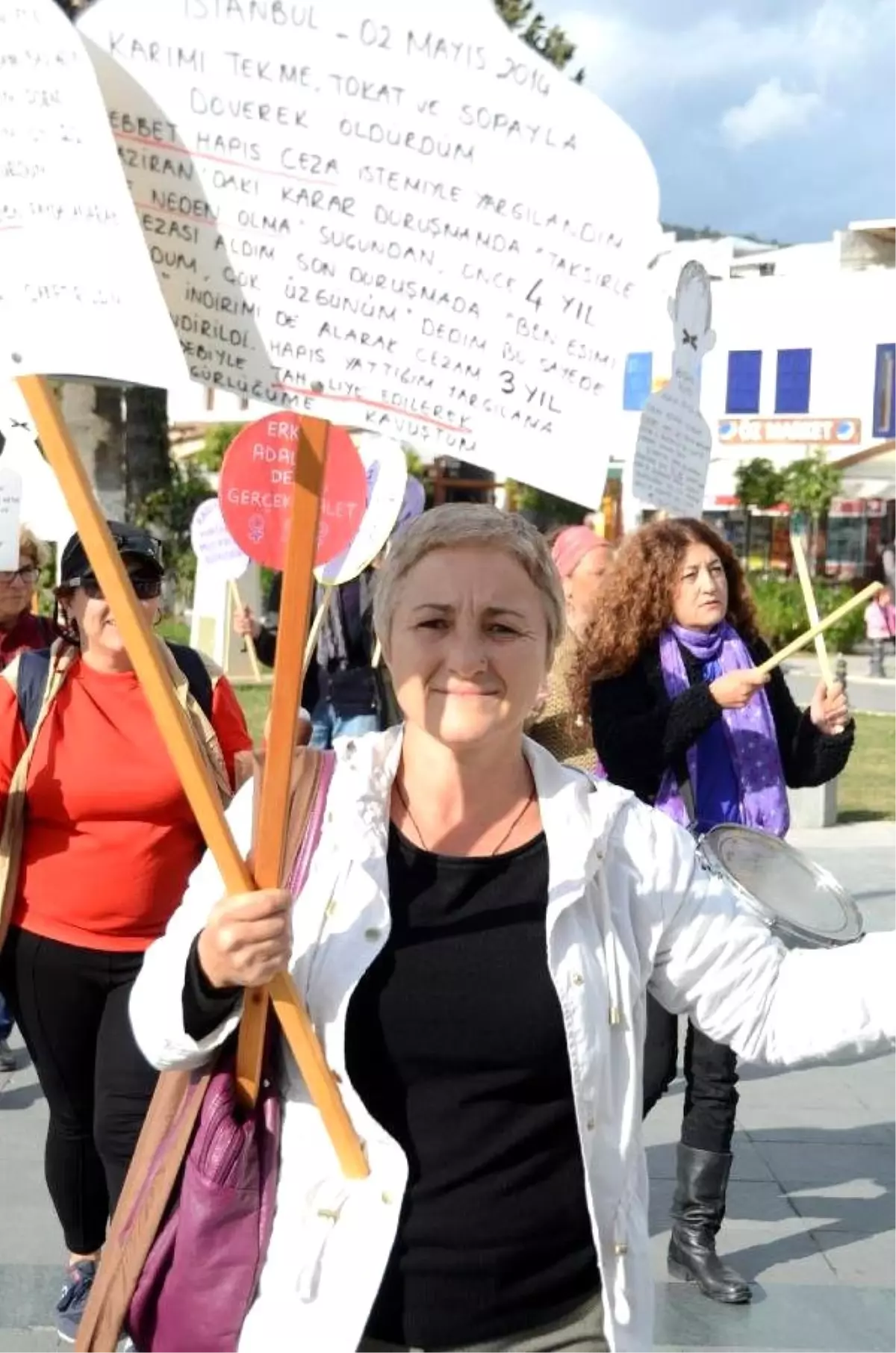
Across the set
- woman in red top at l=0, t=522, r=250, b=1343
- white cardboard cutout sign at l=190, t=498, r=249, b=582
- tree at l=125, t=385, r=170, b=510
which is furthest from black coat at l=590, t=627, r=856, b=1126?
tree at l=125, t=385, r=170, b=510

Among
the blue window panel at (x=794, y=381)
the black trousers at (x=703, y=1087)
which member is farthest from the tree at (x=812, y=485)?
the black trousers at (x=703, y=1087)

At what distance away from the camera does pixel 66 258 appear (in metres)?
1.85

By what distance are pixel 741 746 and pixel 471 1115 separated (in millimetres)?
2203

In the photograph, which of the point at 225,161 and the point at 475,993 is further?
the point at 475,993

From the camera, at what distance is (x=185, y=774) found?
1857 millimetres

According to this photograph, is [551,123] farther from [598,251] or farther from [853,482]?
[853,482]

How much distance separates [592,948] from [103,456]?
599 inches

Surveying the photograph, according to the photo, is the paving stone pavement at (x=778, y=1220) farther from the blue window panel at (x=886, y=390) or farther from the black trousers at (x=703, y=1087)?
the blue window panel at (x=886, y=390)

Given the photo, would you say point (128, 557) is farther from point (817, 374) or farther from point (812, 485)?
point (817, 374)

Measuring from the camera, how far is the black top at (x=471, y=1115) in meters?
1.95

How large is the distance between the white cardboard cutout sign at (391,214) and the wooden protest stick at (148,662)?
18 centimetres

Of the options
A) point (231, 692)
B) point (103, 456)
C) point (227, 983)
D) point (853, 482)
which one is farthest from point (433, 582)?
point (853, 482)

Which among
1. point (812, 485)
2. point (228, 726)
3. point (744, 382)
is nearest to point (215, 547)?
point (228, 726)

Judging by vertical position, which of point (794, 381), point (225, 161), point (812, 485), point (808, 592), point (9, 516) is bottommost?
point (808, 592)
